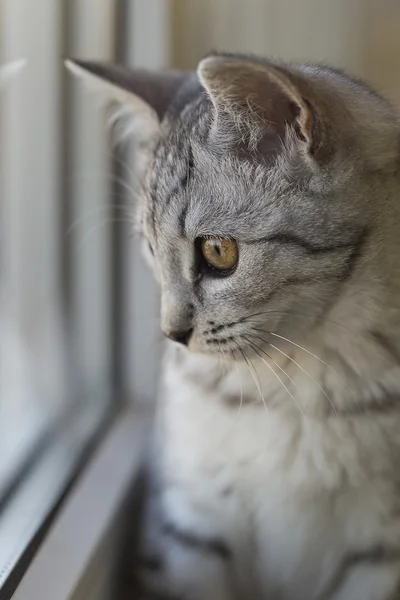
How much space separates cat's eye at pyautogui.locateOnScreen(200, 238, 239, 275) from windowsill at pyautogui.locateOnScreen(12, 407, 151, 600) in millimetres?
430

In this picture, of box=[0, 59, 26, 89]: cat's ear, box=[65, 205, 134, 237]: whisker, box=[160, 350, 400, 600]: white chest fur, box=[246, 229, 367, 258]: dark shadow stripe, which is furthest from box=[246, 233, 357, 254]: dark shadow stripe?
box=[65, 205, 134, 237]: whisker

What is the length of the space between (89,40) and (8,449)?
29.6 inches

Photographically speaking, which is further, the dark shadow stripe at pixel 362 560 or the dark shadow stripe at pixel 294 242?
the dark shadow stripe at pixel 362 560

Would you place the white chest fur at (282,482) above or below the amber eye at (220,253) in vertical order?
below

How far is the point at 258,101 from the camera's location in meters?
0.77

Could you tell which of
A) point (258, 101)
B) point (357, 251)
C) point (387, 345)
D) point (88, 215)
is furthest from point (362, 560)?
point (88, 215)

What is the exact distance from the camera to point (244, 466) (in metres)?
0.98

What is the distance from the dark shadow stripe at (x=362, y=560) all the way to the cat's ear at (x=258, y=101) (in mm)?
573

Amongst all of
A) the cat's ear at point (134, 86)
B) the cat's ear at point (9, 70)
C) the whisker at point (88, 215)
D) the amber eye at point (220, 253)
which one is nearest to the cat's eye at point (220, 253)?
the amber eye at point (220, 253)

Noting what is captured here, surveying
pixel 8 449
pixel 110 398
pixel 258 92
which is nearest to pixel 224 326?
pixel 258 92

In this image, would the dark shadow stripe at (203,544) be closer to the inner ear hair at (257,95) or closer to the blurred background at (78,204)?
→ the blurred background at (78,204)

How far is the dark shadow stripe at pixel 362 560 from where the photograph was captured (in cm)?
98

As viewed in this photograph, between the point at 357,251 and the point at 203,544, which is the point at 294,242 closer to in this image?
the point at 357,251

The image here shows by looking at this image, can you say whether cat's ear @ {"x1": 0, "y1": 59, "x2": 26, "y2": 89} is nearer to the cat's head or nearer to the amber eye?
the cat's head
